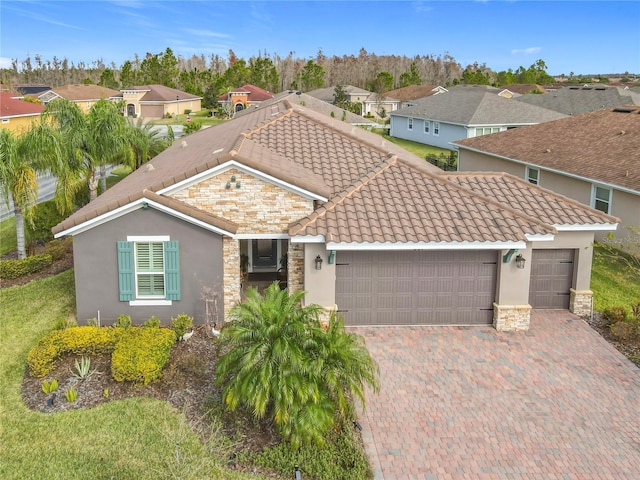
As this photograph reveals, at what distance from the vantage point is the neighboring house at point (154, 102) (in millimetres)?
82375

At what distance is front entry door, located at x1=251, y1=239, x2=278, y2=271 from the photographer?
19375mm

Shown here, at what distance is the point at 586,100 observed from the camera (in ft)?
181

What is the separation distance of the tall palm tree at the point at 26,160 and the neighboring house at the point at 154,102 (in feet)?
213

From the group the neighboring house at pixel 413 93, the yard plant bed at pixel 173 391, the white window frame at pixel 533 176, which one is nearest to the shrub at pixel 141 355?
the yard plant bed at pixel 173 391

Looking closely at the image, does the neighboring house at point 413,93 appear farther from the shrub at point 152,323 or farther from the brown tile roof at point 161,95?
the shrub at point 152,323

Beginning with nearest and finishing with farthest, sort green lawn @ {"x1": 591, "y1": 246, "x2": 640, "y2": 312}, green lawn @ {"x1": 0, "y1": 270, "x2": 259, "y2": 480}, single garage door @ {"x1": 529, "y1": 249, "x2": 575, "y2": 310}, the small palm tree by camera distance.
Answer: green lawn @ {"x1": 0, "y1": 270, "x2": 259, "y2": 480}, the small palm tree, single garage door @ {"x1": 529, "y1": 249, "x2": 575, "y2": 310}, green lawn @ {"x1": 591, "y1": 246, "x2": 640, "y2": 312}

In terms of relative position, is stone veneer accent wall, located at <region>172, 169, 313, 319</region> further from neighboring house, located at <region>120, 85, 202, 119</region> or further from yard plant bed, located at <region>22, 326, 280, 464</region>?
neighboring house, located at <region>120, 85, 202, 119</region>

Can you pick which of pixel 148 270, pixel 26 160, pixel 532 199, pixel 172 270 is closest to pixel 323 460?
pixel 172 270

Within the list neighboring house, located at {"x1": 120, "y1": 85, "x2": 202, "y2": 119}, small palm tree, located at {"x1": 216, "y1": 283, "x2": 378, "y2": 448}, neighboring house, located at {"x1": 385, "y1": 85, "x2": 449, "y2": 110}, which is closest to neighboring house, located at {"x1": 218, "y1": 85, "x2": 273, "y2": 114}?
neighboring house, located at {"x1": 120, "y1": 85, "x2": 202, "y2": 119}

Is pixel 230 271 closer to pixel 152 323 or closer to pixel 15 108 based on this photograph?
pixel 152 323

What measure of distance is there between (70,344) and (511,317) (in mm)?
10604

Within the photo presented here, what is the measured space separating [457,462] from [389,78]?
101064 millimetres

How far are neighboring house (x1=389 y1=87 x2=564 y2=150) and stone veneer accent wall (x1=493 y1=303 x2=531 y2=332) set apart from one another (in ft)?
114

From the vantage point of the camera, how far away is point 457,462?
9.55 m
